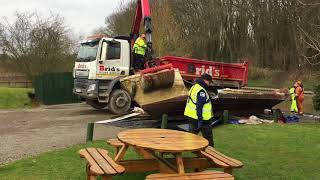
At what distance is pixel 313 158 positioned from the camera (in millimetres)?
9398

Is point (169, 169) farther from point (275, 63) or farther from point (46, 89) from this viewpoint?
point (275, 63)

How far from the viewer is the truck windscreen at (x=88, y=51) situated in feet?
61.1

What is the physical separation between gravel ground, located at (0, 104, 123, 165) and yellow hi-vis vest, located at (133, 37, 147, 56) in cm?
276

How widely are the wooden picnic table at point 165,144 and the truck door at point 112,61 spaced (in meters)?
11.1

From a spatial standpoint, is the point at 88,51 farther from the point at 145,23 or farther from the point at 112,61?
the point at 145,23

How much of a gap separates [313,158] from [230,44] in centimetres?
3797

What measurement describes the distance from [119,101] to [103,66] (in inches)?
57.6

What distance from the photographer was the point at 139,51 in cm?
1848

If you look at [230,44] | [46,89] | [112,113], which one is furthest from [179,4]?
[112,113]

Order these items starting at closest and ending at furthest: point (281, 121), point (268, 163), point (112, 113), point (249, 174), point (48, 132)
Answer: point (249, 174)
point (268, 163)
point (48, 132)
point (281, 121)
point (112, 113)

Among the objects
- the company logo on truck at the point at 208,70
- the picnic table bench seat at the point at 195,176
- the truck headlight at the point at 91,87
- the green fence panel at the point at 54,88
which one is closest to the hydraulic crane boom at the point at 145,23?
the company logo on truck at the point at 208,70

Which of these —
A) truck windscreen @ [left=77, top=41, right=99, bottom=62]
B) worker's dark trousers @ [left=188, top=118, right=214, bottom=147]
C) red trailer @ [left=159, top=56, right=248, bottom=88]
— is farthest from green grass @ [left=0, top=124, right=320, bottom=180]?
truck windscreen @ [left=77, top=41, right=99, bottom=62]

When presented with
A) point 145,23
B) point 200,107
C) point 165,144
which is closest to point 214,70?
point 145,23

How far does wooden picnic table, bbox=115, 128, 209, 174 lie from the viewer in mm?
6129
